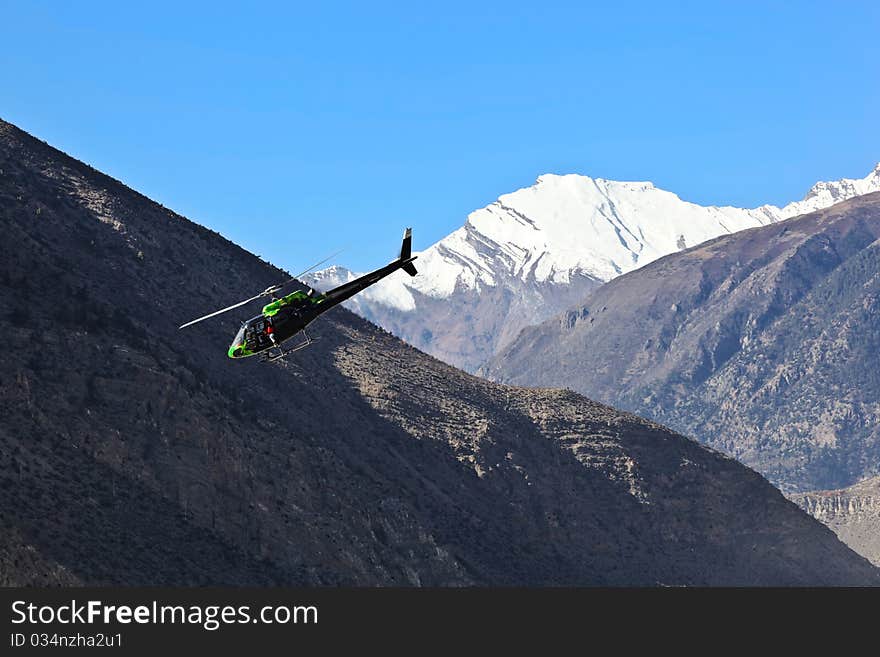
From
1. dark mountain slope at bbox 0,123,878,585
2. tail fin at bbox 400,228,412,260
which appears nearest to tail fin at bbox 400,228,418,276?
tail fin at bbox 400,228,412,260

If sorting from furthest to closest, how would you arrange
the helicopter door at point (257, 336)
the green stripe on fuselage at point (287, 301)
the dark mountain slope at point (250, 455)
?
the dark mountain slope at point (250, 455) → the green stripe on fuselage at point (287, 301) → the helicopter door at point (257, 336)

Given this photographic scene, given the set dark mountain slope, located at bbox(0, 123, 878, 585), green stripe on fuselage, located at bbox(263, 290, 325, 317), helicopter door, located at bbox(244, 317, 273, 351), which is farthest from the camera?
dark mountain slope, located at bbox(0, 123, 878, 585)

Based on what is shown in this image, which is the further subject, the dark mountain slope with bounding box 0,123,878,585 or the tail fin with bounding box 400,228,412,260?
the dark mountain slope with bounding box 0,123,878,585

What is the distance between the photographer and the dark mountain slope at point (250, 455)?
122625 millimetres

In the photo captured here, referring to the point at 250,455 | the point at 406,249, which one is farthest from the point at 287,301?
the point at 250,455

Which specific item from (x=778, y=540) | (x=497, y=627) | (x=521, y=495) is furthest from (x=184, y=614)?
(x=778, y=540)

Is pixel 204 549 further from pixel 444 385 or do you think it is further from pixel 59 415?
pixel 444 385

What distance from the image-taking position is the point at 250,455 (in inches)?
5576

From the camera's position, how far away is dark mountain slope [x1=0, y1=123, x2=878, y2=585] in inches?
4828

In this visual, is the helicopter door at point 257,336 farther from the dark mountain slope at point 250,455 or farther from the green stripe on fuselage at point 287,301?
the dark mountain slope at point 250,455

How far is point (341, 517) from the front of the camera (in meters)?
145

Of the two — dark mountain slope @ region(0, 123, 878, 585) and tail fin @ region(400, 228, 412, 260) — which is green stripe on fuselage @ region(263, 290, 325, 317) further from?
dark mountain slope @ region(0, 123, 878, 585)

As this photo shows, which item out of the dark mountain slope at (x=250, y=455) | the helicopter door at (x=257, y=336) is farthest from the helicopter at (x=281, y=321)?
the dark mountain slope at (x=250, y=455)

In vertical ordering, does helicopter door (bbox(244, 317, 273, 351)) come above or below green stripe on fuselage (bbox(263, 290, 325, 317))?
below
